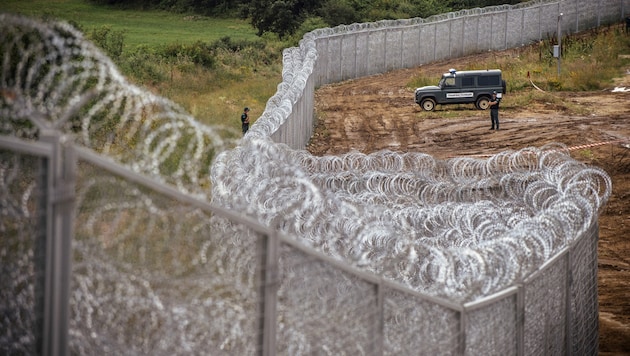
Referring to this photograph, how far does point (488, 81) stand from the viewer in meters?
35.2

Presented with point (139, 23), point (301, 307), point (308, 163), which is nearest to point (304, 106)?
point (308, 163)

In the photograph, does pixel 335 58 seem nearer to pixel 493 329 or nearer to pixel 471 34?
pixel 471 34

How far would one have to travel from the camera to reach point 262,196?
9297mm

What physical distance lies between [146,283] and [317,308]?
41.5 inches

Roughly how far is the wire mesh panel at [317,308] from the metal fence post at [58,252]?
116cm

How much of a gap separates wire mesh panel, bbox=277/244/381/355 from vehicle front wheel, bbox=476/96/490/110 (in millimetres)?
30088

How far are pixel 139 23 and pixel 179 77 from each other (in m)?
25.0

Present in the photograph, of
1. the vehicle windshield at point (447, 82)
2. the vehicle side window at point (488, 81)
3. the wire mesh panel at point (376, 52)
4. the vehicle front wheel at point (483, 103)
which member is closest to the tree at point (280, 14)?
the wire mesh panel at point (376, 52)

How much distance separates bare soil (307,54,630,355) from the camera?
2544 cm

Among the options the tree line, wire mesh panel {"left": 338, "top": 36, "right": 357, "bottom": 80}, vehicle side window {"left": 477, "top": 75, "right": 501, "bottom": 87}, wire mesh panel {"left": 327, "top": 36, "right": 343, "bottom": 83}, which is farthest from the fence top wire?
the tree line

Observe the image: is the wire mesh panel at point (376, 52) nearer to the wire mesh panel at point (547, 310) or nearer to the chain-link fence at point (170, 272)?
the wire mesh panel at point (547, 310)

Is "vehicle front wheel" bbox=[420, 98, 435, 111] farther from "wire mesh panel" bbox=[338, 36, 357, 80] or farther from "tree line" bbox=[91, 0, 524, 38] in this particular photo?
"tree line" bbox=[91, 0, 524, 38]

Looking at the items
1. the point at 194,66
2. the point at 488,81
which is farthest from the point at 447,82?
the point at 194,66

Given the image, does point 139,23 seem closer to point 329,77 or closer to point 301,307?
point 329,77
